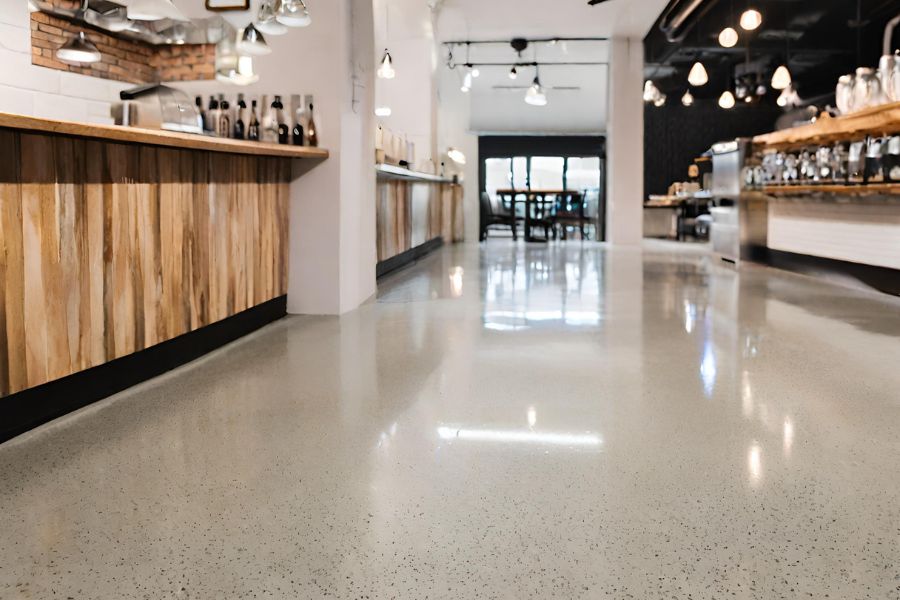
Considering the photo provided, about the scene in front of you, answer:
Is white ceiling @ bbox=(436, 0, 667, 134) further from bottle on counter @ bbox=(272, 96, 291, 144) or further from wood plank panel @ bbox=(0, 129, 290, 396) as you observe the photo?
wood plank panel @ bbox=(0, 129, 290, 396)

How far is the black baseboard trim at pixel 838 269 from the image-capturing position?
6.14 meters

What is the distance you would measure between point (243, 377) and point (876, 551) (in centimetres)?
243

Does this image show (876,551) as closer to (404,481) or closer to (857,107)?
(404,481)

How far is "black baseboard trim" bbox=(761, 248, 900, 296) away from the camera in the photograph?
20.2ft

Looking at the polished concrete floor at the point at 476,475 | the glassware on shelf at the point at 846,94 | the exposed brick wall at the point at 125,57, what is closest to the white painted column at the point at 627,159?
the glassware on shelf at the point at 846,94

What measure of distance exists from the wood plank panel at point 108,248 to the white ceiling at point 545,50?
854 centimetres

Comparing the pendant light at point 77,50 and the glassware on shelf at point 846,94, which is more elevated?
the pendant light at point 77,50

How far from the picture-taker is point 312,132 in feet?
16.8

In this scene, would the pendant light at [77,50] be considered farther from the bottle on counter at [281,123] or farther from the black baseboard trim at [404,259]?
the black baseboard trim at [404,259]

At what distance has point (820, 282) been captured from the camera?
7168 mm

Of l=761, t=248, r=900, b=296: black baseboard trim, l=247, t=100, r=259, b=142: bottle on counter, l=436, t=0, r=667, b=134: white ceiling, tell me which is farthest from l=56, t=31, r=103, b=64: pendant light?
l=436, t=0, r=667, b=134: white ceiling

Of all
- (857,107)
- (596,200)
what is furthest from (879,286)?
(596,200)

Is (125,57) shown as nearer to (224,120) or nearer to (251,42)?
(224,120)

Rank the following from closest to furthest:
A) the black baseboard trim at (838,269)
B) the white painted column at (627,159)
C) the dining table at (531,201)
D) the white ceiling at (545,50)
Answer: the black baseboard trim at (838,269) < the white ceiling at (545,50) < the white painted column at (627,159) < the dining table at (531,201)
